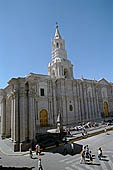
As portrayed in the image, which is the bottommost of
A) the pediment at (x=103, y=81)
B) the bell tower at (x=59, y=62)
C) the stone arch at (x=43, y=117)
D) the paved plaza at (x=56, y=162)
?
the paved plaza at (x=56, y=162)

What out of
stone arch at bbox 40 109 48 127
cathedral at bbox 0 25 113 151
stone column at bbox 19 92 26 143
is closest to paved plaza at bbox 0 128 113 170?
Answer: stone column at bbox 19 92 26 143

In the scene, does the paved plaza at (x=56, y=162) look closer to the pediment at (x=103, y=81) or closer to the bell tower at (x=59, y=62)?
the bell tower at (x=59, y=62)

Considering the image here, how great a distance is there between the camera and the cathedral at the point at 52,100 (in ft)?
51.8

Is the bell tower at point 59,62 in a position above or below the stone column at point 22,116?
above

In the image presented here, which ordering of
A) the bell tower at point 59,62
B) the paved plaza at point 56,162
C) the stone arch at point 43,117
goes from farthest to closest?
the bell tower at point 59,62 → the stone arch at point 43,117 → the paved plaza at point 56,162

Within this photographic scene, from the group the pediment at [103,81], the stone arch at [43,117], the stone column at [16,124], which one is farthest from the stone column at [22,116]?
the pediment at [103,81]

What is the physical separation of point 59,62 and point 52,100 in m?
10.6

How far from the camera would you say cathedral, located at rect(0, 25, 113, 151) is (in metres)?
15.8

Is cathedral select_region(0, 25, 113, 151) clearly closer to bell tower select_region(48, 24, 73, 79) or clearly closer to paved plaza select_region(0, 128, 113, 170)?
bell tower select_region(48, 24, 73, 79)

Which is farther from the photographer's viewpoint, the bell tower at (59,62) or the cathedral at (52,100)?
the bell tower at (59,62)

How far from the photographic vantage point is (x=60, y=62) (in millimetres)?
34781

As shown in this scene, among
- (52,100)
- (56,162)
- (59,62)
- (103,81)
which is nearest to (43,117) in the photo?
(52,100)

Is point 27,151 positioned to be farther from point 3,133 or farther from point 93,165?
point 3,133

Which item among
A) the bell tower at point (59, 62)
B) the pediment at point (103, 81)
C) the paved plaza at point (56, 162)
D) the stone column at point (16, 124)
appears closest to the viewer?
the paved plaza at point (56, 162)
